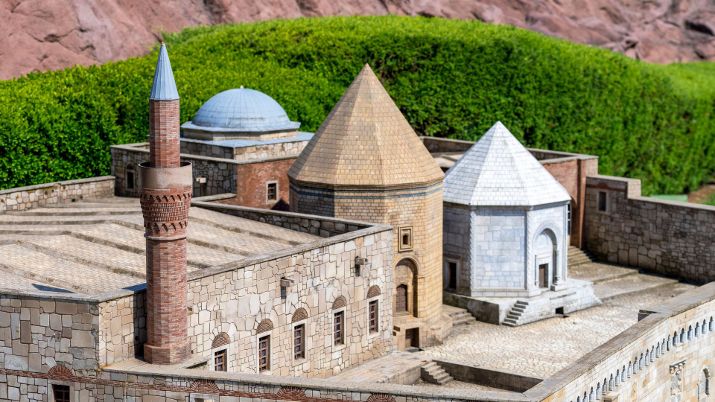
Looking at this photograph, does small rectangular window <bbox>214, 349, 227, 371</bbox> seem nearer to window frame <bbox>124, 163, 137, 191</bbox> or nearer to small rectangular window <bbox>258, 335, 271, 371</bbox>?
small rectangular window <bbox>258, 335, 271, 371</bbox>

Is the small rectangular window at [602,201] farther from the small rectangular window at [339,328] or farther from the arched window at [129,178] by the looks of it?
the small rectangular window at [339,328]

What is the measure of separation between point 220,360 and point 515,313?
14680 mm

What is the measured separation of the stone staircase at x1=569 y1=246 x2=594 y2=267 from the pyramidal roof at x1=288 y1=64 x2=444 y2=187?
41.6ft

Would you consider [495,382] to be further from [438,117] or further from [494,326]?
[438,117]

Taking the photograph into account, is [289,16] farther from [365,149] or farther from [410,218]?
[410,218]

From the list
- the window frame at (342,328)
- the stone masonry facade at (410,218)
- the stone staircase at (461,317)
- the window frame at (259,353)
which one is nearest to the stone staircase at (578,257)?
the stone staircase at (461,317)

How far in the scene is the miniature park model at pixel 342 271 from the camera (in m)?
33.2

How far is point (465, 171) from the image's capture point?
164 feet

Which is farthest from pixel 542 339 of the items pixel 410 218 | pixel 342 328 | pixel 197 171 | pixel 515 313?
pixel 197 171

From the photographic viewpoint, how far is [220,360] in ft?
118

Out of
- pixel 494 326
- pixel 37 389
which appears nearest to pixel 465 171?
pixel 494 326

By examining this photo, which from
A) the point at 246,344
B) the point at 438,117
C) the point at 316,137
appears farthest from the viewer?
the point at 438,117

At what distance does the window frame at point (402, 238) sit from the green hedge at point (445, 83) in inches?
554

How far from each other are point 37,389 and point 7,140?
1721 cm
